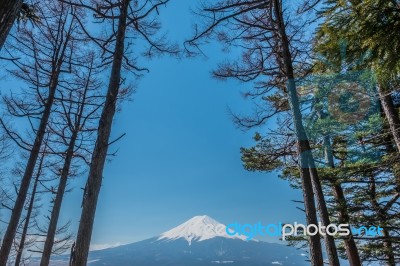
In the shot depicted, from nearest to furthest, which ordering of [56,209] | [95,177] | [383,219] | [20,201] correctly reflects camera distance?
1. [95,177]
2. [20,201]
3. [56,209]
4. [383,219]

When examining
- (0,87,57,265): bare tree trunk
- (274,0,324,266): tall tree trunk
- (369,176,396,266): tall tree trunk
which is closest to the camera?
(274,0,324,266): tall tree trunk

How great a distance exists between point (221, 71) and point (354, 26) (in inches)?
156

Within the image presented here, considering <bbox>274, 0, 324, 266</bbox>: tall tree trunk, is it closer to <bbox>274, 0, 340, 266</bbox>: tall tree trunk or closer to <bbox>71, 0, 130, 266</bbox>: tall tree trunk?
<bbox>274, 0, 340, 266</bbox>: tall tree trunk

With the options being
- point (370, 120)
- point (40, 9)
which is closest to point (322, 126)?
point (370, 120)

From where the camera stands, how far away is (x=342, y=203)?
929 cm

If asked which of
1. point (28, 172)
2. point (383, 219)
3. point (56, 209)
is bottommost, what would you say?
point (383, 219)

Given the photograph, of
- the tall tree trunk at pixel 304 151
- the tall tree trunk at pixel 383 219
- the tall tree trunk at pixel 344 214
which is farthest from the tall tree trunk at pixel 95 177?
the tall tree trunk at pixel 383 219

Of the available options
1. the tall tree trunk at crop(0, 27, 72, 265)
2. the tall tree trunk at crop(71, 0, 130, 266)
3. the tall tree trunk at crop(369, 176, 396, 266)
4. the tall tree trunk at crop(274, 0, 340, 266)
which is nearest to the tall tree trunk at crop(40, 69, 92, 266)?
the tall tree trunk at crop(0, 27, 72, 265)

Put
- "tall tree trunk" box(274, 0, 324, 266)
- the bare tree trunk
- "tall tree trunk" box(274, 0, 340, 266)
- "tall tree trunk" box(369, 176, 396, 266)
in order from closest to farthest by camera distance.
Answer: "tall tree trunk" box(274, 0, 324, 266) → "tall tree trunk" box(274, 0, 340, 266) → the bare tree trunk → "tall tree trunk" box(369, 176, 396, 266)

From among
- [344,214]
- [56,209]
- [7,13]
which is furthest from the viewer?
[344,214]

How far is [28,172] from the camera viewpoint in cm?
666

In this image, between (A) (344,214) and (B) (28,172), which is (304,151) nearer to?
(A) (344,214)

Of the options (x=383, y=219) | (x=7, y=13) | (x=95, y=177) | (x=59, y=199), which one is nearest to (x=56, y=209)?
(x=59, y=199)

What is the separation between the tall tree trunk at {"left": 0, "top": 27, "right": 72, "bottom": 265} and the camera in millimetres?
5898
